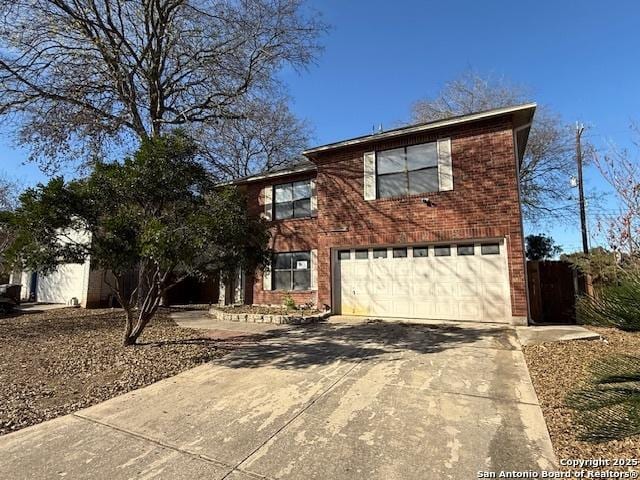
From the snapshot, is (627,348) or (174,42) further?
(174,42)

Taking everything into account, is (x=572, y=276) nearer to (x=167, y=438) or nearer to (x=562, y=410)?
(x=562, y=410)

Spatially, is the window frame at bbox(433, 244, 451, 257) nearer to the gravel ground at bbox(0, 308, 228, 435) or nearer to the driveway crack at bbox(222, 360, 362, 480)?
the driveway crack at bbox(222, 360, 362, 480)

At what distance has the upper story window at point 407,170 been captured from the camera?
1048cm

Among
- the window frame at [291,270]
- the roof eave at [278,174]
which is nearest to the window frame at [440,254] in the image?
the window frame at [291,270]

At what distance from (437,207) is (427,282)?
2197mm

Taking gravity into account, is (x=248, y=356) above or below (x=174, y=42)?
below

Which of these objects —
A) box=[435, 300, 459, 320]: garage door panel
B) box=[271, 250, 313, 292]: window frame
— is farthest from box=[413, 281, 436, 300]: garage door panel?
box=[271, 250, 313, 292]: window frame

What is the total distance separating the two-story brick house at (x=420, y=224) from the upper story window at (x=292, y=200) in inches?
7.3

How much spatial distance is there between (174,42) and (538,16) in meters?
11.7

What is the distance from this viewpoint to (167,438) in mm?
3404

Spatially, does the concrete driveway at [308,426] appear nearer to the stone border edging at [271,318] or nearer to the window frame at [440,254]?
the stone border edging at [271,318]

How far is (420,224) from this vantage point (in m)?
10.4

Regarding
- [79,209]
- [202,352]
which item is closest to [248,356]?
[202,352]

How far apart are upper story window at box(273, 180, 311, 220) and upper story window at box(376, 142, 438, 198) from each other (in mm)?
3167
